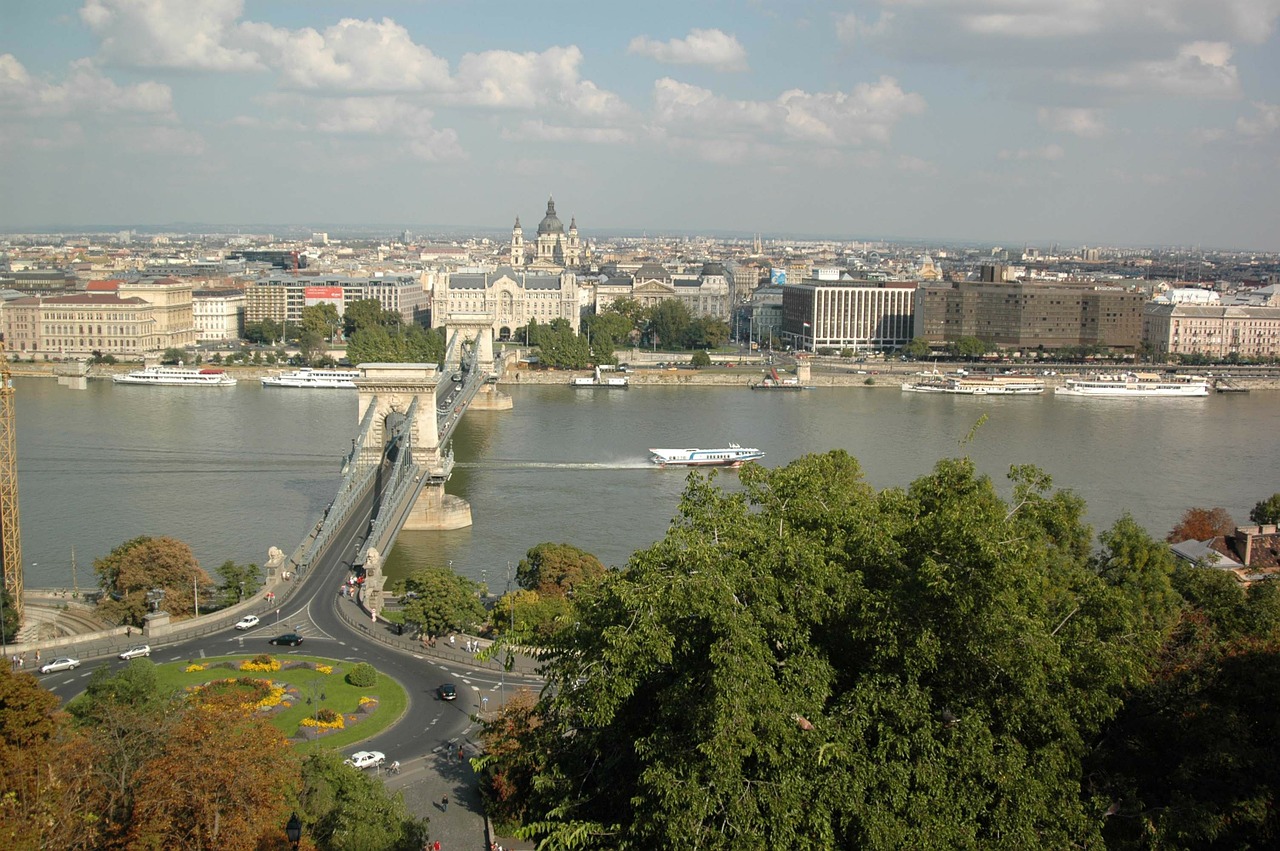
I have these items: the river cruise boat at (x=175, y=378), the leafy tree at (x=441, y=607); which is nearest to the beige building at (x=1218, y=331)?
the river cruise boat at (x=175, y=378)

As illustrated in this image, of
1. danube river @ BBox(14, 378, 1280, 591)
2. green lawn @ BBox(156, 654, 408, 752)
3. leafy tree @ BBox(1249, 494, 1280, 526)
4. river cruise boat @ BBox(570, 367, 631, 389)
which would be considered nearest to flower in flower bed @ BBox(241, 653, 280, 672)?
green lawn @ BBox(156, 654, 408, 752)

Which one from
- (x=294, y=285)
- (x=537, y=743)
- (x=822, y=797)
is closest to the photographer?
(x=822, y=797)

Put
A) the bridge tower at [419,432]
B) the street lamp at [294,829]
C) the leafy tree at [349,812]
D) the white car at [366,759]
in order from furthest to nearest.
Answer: the bridge tower at [419,432], the white car at [366,759], the street lamp at [294,829], the leafy tree at [349,812]

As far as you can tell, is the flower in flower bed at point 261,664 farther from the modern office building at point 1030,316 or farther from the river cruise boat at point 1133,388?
the modern office building at point 1030,316

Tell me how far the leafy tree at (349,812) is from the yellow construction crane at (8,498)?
17.9 ft

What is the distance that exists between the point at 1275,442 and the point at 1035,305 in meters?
14.7

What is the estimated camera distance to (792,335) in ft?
132

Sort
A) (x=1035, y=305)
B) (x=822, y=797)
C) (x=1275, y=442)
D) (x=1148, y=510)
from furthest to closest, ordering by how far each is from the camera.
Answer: (x=1035, y=305) → (x=1275, y=442) → (x=1148, y=510) → (x=822, y=797)

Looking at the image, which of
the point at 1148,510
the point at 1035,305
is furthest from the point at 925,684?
the point at 1035,305

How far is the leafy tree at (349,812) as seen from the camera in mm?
5320

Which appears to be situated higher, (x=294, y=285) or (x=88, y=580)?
(x=294, y=285)

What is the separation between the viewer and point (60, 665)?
8.09m

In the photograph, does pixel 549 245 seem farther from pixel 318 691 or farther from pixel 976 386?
pixel 318 691

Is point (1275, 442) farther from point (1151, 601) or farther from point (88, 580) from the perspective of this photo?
point (88, 580)
